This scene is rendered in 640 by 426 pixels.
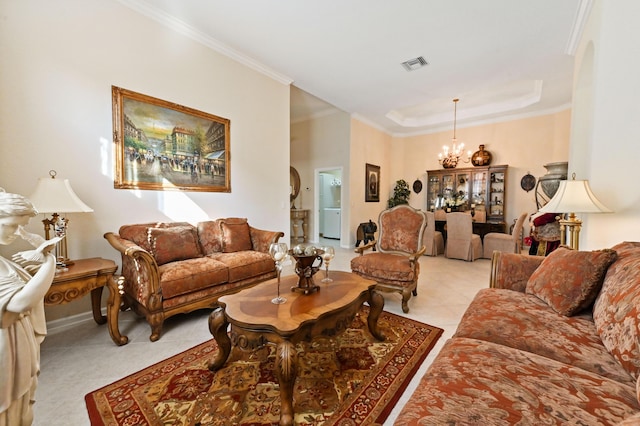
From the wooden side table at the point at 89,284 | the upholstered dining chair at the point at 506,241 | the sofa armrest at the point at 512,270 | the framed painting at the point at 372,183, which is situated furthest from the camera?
the framed painting at the point at 372,183

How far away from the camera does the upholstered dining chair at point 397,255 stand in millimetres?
2777

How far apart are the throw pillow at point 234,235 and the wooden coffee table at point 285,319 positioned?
1357 mm

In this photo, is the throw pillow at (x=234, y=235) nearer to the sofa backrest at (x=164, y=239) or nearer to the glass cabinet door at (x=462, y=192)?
the sofa backrest at (x=164, y=239)

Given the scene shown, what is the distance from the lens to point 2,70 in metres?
2.11

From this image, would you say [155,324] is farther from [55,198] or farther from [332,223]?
[332,223]

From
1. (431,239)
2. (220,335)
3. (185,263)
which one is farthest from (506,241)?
(185,263)

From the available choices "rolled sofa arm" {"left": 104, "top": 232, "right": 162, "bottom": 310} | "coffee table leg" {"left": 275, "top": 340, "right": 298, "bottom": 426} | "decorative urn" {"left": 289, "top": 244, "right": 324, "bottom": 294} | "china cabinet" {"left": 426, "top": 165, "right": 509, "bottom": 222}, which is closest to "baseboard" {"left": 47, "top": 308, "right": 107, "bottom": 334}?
"rolled sofa arm" {"left": 104, "top": 232, "right": 162, "bottom": 310}

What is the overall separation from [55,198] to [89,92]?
3.92 ft

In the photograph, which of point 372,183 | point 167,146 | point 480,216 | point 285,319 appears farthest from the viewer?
point 372,183

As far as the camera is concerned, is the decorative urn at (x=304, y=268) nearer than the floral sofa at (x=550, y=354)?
No

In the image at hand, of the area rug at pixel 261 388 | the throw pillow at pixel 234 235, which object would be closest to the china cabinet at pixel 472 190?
the throw pillow at pixel 234 235

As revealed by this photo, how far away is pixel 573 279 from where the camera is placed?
153 cm

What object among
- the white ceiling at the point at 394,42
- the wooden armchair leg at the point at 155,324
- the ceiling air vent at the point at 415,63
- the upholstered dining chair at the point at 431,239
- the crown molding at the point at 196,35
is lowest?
the wooden armchair leg at the point at 155,324

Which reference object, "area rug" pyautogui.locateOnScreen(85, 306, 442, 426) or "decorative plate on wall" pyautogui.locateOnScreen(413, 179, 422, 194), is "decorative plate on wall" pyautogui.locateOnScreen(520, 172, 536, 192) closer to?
"decorative plate on wall" pyautogui.locateOnScreen(413, 179, 422, 194)
